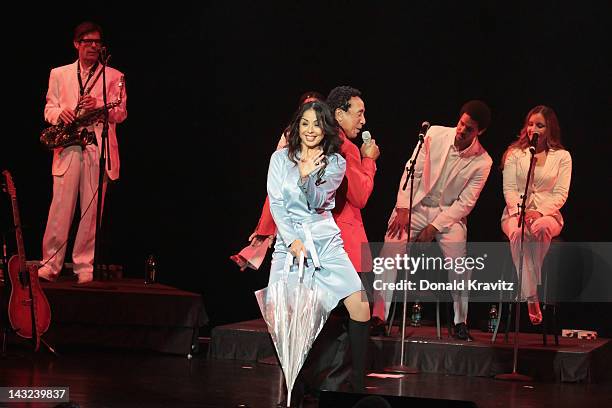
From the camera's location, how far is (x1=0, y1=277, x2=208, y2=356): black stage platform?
7270mm

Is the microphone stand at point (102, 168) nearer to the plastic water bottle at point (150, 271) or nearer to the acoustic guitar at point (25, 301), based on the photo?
the plastic water bottle at point (150, 271)

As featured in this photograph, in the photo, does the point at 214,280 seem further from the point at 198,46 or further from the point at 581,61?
the point at 581,61

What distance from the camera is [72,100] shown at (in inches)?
305

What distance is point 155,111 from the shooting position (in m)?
9.33

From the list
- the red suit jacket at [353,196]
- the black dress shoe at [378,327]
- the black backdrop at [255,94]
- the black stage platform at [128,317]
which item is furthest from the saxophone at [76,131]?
the red suit jacket at [353,196]

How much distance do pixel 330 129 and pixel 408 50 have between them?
353 cm

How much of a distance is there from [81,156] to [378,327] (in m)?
2.41

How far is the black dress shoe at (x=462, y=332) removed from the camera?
287 inches

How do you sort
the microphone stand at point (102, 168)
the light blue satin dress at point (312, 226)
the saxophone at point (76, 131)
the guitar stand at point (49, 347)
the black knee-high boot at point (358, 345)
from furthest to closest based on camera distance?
the saxophone at point (76, 131) → the microphone stand at point (102, 168) → the guitar stand at point (49, 347) → the black knee-high boot at point (358, 345) → the light blue satin dress at point (312, 226)

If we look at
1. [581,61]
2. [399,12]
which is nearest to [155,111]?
[399,12]

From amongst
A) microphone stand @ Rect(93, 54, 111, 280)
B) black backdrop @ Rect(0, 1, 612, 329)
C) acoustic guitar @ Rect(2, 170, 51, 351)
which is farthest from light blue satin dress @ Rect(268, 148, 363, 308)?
black backdrop @ Rect(0, 1, 612, 329)

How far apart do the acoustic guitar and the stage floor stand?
0.17m

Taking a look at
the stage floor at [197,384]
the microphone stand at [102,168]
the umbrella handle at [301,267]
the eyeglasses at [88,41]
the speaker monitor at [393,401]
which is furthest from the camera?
the eyeglasses at [88,41]

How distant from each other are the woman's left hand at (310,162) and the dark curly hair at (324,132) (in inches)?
1.3
